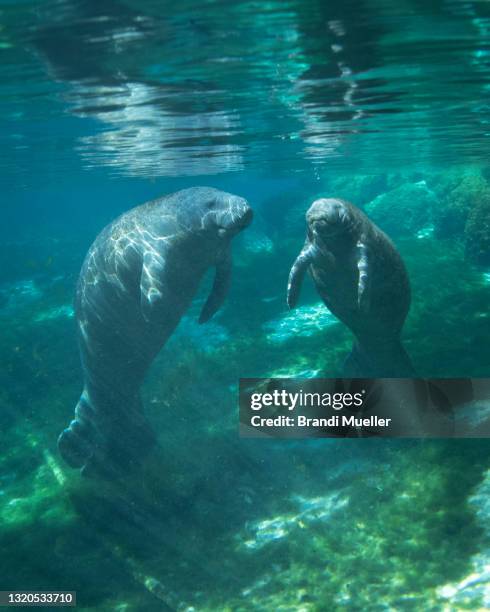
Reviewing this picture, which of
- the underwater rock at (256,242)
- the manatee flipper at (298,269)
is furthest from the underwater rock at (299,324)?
the underwater rock at (256,242)

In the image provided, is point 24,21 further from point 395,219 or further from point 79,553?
point 395,219

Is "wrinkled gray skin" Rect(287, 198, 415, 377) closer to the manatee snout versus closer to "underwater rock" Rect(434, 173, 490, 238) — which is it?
the manatee snout

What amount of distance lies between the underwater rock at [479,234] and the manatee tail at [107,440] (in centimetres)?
1260

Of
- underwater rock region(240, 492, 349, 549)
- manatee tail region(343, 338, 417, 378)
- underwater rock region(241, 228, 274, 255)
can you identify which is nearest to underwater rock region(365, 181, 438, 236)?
underwater rock region(241, 228, 274, 255)

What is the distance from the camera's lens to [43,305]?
685 inches

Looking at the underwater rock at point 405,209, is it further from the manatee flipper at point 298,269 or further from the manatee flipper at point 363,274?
the manatee flipper at point 363,274

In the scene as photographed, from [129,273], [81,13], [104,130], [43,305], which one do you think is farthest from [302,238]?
[81,13]

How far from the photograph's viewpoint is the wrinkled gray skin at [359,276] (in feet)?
19.5

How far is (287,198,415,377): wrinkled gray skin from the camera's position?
234 inches

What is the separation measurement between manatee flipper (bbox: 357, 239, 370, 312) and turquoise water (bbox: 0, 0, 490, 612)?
7.45 feet

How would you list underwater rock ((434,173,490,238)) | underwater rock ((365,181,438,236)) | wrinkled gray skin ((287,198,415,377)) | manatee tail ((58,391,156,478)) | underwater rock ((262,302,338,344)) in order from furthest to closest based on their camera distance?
underwater rock ((365,181,438,236)) → underwater rock ((434,173,490,238)) → underwater rock ((262,302,338,344)) → manatee tail ((58,391,156,478)) → wrinkled gray skin ((287,198,415,377))

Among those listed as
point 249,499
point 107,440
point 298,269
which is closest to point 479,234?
point 298,269

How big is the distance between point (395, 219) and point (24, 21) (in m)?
20.7

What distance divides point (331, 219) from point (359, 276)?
2.85 feet
